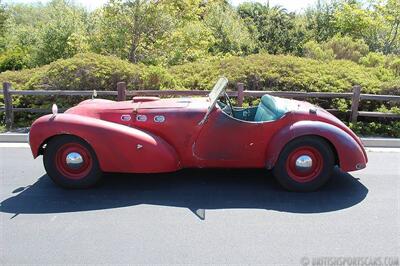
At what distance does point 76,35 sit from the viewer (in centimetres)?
1366

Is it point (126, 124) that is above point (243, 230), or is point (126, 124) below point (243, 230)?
above

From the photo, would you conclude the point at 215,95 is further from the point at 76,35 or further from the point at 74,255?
the point at 76,35

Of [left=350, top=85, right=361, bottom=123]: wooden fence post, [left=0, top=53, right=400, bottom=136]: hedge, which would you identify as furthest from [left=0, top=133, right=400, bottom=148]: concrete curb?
[left=0, top=53, right=400, bottom=136]: hedge

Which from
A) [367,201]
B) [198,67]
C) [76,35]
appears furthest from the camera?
[76,35]

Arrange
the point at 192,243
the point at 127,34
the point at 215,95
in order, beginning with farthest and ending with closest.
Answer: the point at 127,34, the point at 215,95, the point at 192,243

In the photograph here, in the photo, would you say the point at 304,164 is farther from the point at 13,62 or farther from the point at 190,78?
the point at 13,62

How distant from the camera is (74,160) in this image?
512 centimetres

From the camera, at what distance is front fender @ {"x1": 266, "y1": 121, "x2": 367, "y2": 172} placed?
16.5 ft

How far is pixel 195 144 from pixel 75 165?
4.68 ft

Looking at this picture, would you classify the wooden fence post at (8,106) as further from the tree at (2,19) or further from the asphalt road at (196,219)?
the tree at (2,19)

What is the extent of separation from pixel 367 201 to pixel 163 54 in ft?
29.5

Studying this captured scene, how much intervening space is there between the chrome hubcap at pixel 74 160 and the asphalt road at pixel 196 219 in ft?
1.02

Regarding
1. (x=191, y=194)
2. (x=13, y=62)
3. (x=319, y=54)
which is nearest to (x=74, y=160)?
(x=191, y=194)

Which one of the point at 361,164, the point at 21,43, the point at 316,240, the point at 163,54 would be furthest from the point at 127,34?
the point at 21,43
